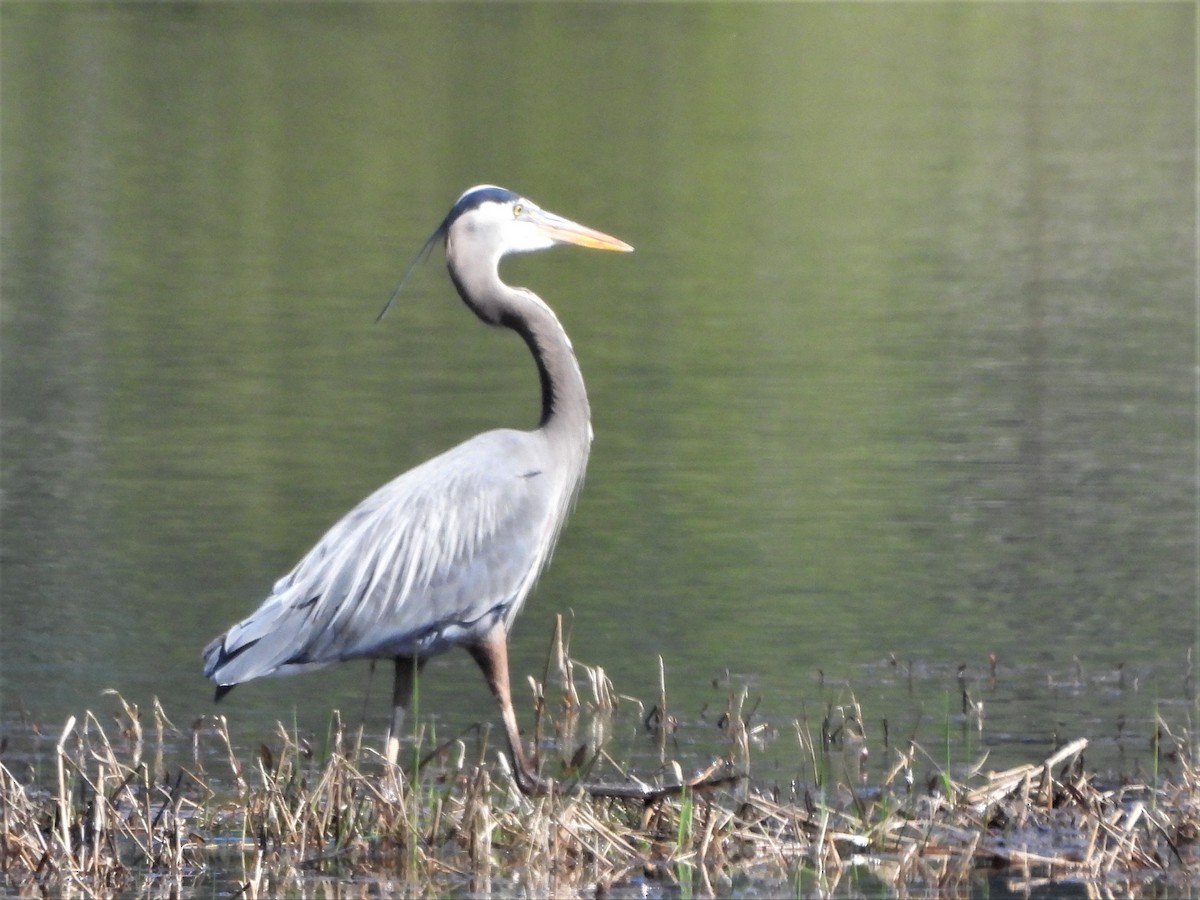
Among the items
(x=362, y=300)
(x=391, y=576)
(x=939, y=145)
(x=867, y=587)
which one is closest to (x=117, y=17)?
(x=939, y=145)

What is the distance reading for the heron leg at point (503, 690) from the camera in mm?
6570

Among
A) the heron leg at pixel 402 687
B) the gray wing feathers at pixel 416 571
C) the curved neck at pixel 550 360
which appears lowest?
the heron leg at pixel 402 687

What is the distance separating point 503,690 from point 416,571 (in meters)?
0.41

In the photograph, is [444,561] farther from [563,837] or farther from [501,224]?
[501,224]

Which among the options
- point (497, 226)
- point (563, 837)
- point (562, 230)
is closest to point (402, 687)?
point (563, 837)

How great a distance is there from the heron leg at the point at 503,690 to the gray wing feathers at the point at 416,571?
0.05 metres

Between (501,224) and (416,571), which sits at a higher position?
(501,224)

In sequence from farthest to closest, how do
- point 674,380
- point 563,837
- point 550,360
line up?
point 674,380 < point 550,360 < point 563,837

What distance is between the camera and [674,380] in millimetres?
14195

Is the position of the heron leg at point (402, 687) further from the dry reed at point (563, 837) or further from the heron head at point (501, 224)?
the heron head at point (501, 224)

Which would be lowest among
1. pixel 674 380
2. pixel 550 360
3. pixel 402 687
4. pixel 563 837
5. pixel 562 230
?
pixel 563 837

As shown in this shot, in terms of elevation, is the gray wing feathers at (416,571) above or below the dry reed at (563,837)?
above

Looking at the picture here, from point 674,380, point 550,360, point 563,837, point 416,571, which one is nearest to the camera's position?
point 563,837

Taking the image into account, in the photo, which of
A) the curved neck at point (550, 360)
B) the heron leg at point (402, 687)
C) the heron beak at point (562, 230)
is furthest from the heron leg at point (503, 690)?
the heron beak at point (562, 230)
